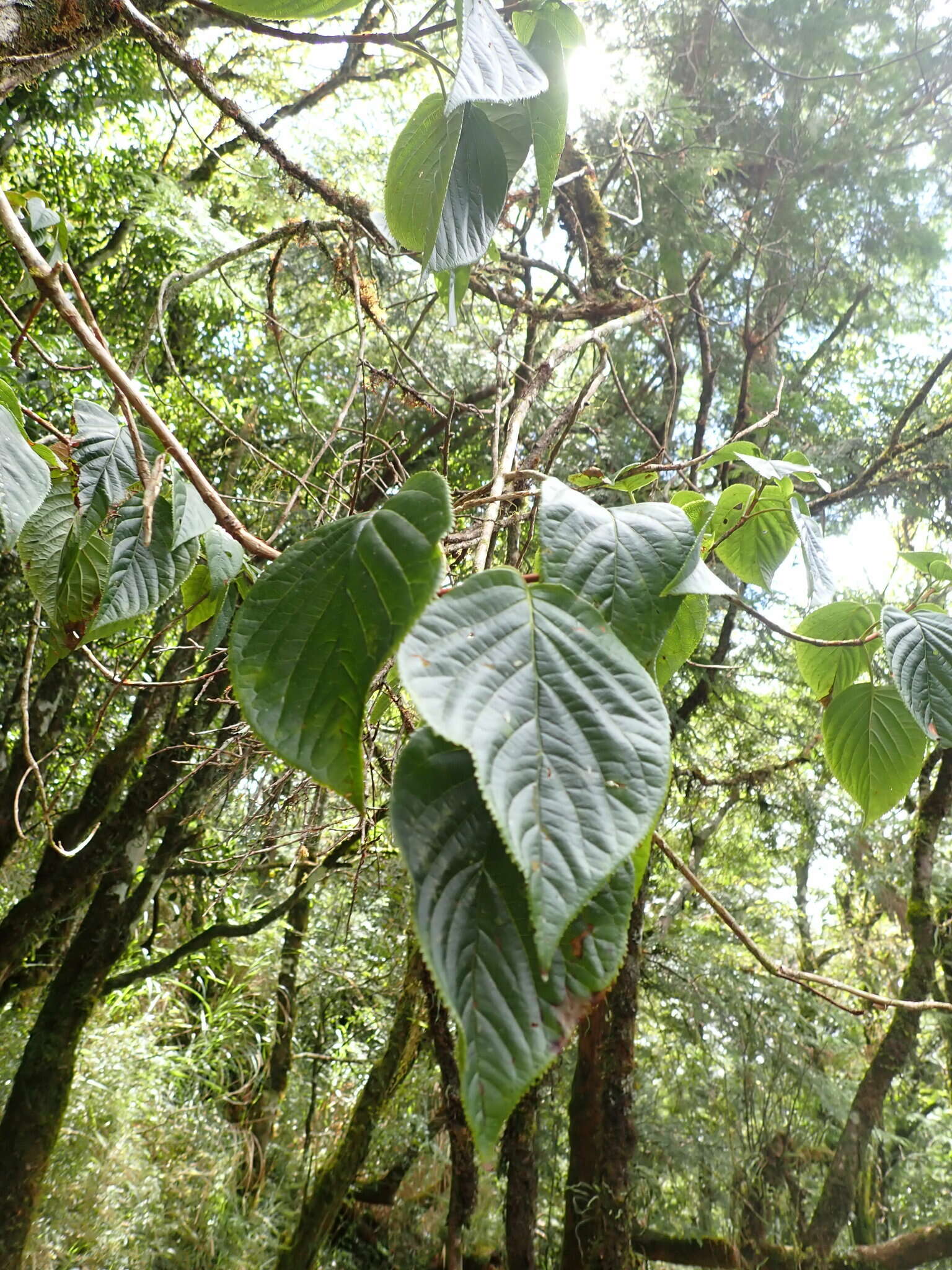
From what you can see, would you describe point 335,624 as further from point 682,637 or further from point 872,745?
point 872,745

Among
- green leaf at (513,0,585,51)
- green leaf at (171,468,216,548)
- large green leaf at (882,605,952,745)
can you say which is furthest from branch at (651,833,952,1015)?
green leaf at (513,0,585,51)

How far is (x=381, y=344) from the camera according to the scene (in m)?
2.65

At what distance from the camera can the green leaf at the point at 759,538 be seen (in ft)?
1.48

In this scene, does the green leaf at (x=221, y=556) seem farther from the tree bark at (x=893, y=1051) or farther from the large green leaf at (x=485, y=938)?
the tree bark at (x=893, y=1051)

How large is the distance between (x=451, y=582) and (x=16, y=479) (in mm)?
198

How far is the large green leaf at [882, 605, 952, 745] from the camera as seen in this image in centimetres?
34

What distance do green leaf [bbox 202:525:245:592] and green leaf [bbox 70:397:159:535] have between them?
5 centimetres

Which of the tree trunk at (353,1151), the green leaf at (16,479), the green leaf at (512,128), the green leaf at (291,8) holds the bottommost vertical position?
the tree trunk at (353,1151)

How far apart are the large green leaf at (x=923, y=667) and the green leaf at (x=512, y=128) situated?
260 mm

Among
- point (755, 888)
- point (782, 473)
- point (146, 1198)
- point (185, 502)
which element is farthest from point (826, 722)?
point (755, 888)

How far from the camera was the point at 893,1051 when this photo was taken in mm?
2566

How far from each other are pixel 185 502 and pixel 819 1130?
10.5 ft

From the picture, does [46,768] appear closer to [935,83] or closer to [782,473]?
[782,473]

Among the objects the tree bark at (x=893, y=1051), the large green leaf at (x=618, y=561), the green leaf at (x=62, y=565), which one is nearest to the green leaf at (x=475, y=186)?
the large green leaf at (x=618, y=561)
